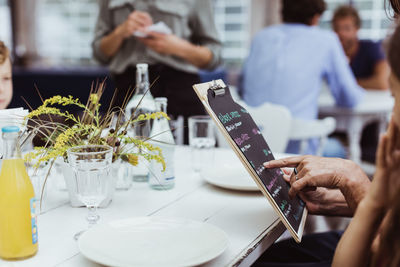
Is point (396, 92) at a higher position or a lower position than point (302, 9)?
lower

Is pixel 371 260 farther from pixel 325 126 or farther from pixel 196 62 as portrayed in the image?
pixel 196 62

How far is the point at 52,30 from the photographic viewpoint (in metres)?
6.34

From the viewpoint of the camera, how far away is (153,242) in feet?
3.14

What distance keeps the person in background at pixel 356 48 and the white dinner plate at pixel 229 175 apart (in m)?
2.71

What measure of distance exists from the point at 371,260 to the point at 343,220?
231cm

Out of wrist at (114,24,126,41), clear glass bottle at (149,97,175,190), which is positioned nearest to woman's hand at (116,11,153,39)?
wrist at (114,24,126,41)

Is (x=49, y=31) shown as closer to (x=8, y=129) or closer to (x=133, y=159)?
(x=133, y=159)

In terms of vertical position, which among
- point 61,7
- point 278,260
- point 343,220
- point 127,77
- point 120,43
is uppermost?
point 61,7

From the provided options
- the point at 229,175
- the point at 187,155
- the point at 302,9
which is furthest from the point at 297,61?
the point at 229,175

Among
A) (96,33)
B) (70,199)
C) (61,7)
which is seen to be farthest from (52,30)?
(70,199)

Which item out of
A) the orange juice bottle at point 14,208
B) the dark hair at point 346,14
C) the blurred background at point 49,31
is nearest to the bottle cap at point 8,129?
the orange juice bottle at point 14,208

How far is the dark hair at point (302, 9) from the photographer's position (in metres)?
2.56

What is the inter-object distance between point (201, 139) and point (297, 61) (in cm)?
121

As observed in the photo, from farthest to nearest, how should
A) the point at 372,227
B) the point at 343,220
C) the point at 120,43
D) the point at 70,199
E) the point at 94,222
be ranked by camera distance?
the point at 343,220
the point at 120,43
the point at 70,199
the point at 94,222
the point at 372,227
